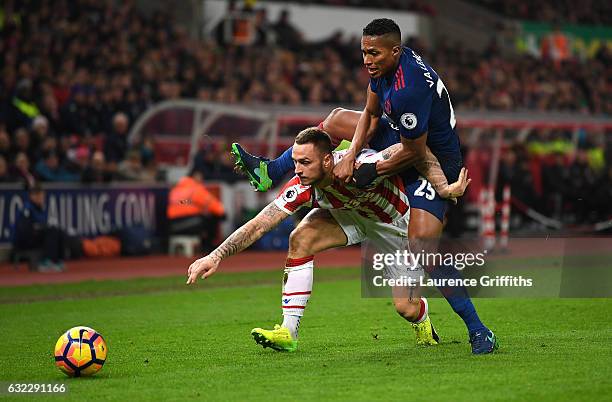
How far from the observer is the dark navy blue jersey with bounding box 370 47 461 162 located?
8.41 m

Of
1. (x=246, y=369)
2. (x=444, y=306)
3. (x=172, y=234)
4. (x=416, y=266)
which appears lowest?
(x=172, y=234)

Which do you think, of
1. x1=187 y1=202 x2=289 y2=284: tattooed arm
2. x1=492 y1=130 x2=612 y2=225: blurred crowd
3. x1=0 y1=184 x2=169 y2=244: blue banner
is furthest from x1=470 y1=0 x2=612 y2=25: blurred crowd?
x1=187 y1=202 x2=289 y2=284: tattooed arm

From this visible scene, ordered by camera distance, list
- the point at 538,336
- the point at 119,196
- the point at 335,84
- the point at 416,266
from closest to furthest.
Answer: the point at 416,266
the point at 538,336
the point at 119,196
the point at 335,84

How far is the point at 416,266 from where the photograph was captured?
29.4 ft

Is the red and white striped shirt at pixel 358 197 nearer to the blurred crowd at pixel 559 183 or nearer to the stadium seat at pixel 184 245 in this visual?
the stadium seat at pixel 184 245

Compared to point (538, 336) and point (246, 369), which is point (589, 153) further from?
point (246, 369)

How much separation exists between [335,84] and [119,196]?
27.8 ft

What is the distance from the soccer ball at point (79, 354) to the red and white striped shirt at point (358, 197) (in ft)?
6.14

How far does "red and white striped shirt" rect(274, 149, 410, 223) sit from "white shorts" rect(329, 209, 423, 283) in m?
0.13

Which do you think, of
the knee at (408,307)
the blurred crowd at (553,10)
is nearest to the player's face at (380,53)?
the knee at (408,307)

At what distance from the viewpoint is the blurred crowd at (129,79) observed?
69.3ft

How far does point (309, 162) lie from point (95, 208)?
42.6 ft

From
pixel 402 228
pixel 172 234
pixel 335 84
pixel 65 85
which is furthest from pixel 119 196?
pixel 402 228

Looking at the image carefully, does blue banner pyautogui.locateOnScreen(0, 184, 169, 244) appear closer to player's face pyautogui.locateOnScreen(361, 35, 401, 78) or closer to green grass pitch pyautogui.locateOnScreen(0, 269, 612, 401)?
green grass pitch pyautogui.locateOnScreen(0, 269, 612, 401)
